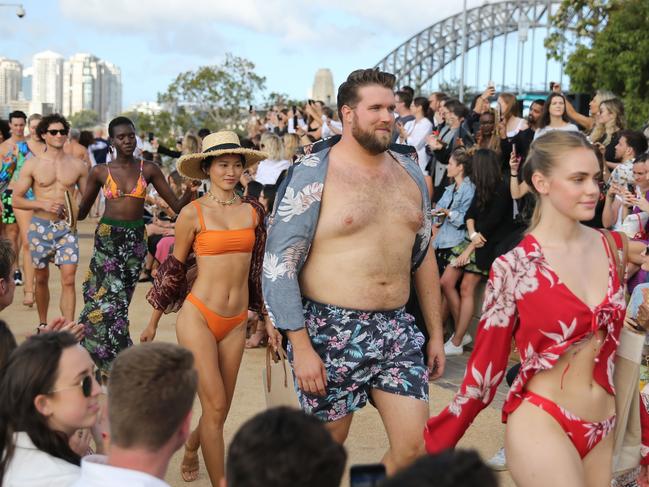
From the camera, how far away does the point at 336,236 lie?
465 cm

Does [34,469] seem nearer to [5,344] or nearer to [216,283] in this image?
[5,344]

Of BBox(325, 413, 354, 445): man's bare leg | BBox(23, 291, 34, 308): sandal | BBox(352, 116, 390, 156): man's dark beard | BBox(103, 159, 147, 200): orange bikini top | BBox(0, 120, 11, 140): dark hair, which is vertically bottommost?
BBox(23, 291, 34, 308): sandal

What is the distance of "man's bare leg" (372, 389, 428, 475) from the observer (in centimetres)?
455

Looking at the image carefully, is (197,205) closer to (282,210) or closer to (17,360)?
(282,210)

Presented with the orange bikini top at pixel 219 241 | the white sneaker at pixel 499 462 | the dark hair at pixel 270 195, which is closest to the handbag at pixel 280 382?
the orange bikini top at pixel 219 241

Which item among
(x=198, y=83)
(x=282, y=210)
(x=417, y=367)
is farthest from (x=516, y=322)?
(x=198, y=83)

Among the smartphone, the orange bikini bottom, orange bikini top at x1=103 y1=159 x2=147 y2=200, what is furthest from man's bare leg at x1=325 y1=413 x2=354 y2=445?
orange bikini top at x1=103 y1=159 x2=147 y2=200

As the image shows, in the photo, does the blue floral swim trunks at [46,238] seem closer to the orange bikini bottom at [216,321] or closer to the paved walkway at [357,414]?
the paved walkway at [357,414]

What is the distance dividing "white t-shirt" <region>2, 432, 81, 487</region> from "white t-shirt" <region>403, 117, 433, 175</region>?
896 centimetres

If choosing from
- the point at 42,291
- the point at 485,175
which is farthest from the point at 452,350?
the point at 42,291

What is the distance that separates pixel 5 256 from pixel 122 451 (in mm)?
2495

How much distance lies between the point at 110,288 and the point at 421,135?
529cm

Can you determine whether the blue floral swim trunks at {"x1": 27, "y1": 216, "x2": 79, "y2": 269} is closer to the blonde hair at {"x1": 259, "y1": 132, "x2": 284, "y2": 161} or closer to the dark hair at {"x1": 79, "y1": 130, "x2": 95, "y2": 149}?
the blonde hair at {"x1": 259, "y1": 132, "x2": 284, "y2": 161}

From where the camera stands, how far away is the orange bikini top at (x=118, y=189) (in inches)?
323
